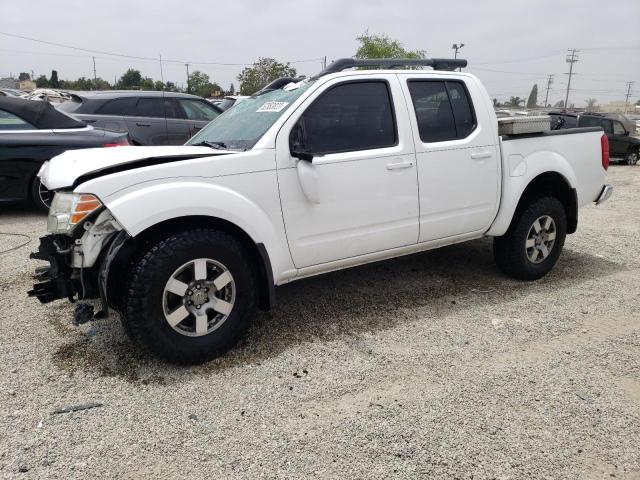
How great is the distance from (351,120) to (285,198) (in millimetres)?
812

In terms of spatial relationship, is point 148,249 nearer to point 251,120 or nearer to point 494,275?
point 251,120

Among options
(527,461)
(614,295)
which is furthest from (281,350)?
(614,295)

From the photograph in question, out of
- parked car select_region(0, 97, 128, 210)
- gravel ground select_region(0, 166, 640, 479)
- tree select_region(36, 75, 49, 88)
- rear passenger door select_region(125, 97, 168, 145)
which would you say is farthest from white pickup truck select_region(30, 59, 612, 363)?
tree select_region(36, 75, 49, 88)

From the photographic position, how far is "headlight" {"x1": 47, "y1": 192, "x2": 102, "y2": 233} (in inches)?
113

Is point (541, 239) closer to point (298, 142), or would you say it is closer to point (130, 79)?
point (298, 142)

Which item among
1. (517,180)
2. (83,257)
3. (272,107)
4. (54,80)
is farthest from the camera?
(54,80)

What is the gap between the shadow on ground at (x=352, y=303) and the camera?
3.26 metres

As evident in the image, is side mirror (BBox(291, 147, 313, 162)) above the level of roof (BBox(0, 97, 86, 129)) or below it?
below

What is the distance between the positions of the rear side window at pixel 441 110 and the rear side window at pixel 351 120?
293 mm

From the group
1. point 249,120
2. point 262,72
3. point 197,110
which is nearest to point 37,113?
point 197,110

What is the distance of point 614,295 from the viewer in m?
4.50

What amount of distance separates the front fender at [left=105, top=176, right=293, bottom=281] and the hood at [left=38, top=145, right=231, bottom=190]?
0.21 metres

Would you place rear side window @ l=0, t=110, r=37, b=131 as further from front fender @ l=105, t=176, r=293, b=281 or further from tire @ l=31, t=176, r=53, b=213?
front fender @ l=105, t=176, r=293, b=281

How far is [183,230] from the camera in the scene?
3.09 m
